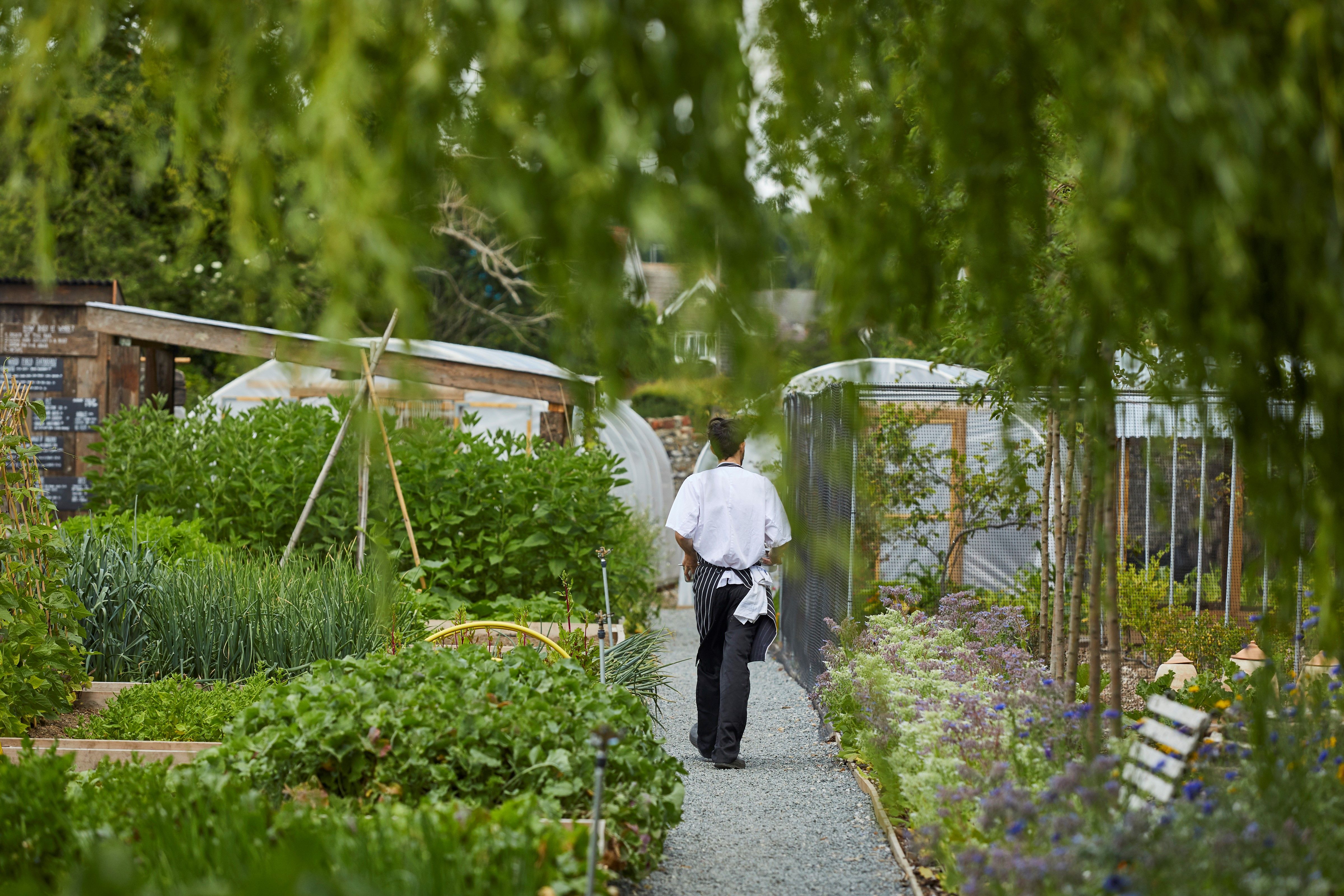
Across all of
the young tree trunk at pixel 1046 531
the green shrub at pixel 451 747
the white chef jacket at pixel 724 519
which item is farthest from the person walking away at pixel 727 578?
the green shrub at pixel 451 747

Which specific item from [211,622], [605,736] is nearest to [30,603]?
[211,622]

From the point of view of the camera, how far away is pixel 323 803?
310 centimetres

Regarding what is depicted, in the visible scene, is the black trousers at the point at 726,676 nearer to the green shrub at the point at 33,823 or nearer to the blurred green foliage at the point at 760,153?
the green shrub at the point at 33,823

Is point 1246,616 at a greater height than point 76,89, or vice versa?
point 76,89

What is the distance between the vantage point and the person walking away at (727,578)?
5.57 m

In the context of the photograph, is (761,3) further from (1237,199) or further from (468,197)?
(1237,199)

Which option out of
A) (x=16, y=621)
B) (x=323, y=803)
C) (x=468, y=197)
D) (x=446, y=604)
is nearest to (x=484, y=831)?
(x=323, y=803)

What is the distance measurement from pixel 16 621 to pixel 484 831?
272 cm

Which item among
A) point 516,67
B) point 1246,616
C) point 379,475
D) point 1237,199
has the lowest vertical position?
point 1246,616

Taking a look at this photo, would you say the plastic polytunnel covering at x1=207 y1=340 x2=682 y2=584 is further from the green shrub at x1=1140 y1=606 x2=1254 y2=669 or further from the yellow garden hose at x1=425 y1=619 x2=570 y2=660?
the yellow garden hose at x1=425 y1=619 x2=570 y2=660

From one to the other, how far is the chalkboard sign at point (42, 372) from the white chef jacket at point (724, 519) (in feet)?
20.2

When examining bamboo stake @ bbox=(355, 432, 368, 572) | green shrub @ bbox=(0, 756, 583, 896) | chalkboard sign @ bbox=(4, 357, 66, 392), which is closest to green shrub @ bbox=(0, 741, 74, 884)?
green shrub @ bbox=(0, 756, 583, 896)

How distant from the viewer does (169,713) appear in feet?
14.5

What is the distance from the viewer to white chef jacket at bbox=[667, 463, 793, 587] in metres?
5.63
